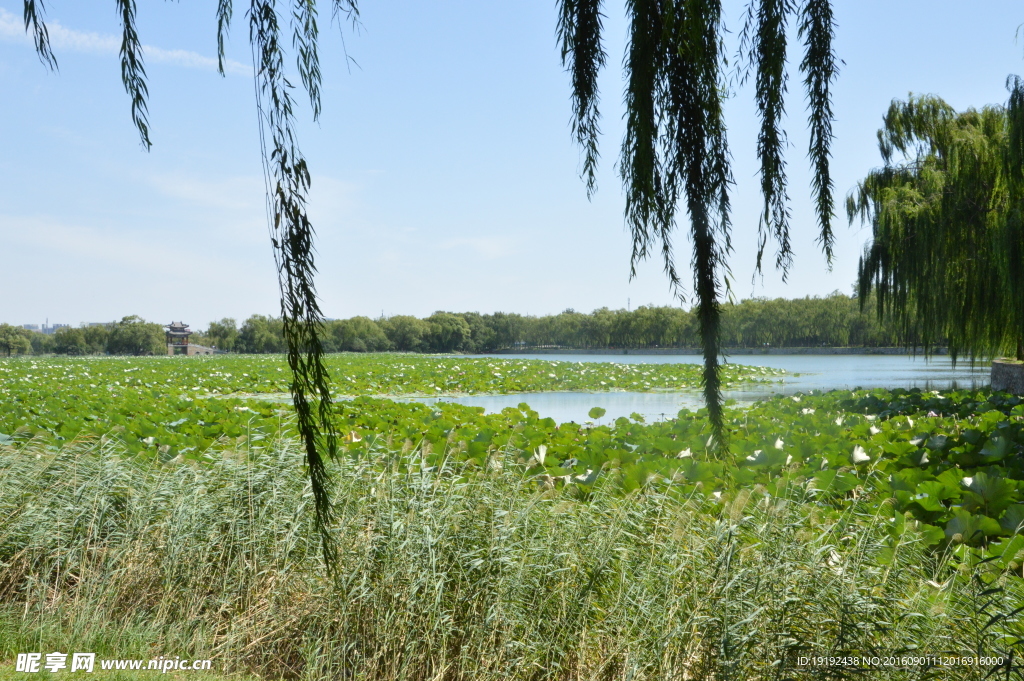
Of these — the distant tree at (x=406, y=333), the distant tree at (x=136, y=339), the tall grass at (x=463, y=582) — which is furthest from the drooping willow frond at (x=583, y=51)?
the distant tree at (x=136, y=339)

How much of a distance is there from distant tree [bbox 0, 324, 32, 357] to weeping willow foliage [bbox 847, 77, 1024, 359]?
162 ft

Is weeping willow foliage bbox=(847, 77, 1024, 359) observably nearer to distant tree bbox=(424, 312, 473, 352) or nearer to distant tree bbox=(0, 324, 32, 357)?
distant tree bbox=(424, 312, 473, 352)

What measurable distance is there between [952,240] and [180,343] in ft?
168

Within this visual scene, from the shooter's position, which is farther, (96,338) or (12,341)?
(96,338)

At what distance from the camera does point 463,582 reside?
103 inches

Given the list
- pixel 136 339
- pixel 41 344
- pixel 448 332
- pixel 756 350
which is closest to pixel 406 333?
pixel 448 332

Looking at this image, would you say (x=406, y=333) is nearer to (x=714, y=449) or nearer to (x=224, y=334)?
(x=224, y=334)

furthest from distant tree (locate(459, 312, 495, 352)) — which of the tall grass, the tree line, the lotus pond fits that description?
the tall grass

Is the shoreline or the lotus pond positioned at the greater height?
the shoreline

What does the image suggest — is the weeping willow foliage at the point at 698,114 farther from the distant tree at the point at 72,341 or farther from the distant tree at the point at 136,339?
the distant tree at the point at 72,341

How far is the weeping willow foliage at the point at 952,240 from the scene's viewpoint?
7.84 m

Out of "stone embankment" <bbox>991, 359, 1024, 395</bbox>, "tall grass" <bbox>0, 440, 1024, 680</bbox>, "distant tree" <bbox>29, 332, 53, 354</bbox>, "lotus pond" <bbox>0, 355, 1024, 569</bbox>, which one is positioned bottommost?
"tall grass" <bbox>0, 440, 1024, 680</bbox>

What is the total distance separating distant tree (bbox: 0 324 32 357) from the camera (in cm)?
4375

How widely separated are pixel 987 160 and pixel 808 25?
360 inches
